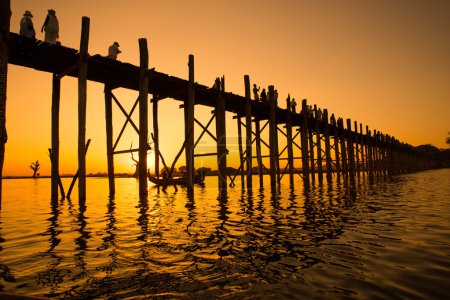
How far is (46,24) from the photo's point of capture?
11.0m

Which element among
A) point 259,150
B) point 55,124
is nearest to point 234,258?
point 55,124

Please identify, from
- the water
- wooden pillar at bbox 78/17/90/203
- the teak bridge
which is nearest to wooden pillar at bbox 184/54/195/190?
the teak bridge

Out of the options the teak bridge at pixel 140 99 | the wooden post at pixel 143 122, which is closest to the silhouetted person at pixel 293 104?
the teak bridge at pixel 140 99

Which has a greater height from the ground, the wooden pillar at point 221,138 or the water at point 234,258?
the wooden pillar at point 221,138

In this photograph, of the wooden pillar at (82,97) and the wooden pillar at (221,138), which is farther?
the wooden pillar at (221,138)

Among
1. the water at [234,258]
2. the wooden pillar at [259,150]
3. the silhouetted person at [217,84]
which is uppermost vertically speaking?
the silhouetted person at [217,84]

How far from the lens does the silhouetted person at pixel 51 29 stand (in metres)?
10.8

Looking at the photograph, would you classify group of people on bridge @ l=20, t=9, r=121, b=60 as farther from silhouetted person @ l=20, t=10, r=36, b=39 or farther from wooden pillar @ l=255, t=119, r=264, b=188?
wooden pillar @ l=255, t=119, r=264, b=188

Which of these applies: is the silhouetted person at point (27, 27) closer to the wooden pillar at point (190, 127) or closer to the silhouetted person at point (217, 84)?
the wooden pillar at point (190, 127)

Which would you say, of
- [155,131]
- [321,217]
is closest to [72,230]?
[321,217]

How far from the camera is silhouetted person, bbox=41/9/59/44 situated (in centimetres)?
1083

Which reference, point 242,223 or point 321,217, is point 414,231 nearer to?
point 321,217

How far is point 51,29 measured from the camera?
35.7 ft

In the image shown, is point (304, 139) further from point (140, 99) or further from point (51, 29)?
point (51, 29)
